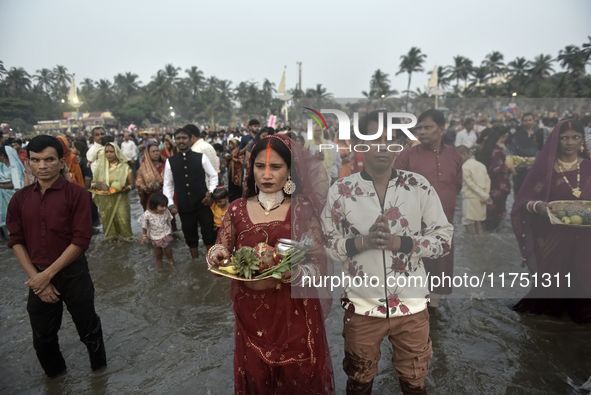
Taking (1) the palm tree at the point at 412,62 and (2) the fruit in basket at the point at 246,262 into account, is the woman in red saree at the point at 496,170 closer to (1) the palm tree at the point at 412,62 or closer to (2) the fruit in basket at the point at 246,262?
(2) the fruit in basket at the point at 246,262

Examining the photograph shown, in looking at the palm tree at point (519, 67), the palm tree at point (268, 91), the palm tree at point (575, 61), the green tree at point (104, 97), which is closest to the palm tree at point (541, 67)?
the palm tree at point (519, 67)

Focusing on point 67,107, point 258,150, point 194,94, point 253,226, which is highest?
point 194,94

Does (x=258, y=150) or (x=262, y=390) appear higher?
(x=258, y=150)

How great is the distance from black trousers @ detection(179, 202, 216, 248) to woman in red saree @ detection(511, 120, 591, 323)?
3.92 metres

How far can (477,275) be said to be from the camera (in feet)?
8.57

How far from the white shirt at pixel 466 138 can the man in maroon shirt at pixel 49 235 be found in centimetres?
294

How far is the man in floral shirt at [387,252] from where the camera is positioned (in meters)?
2.03

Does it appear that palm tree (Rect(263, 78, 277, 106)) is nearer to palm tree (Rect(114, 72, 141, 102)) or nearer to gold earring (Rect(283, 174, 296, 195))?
palm tree (Rect(114, 72, 141, 102))

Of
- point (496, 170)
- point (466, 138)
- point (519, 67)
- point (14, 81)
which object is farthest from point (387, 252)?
point (519, 67)

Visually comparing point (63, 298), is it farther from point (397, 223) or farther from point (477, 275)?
point (477, 275)

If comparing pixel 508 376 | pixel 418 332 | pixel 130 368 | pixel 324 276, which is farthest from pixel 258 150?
pixel 508 376

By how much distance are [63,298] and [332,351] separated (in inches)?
93.5

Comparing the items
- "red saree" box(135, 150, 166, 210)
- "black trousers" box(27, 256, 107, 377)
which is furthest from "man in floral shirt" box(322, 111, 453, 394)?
"red saree" box(135, 150, 166, 210)

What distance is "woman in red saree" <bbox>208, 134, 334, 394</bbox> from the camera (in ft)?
7.07
